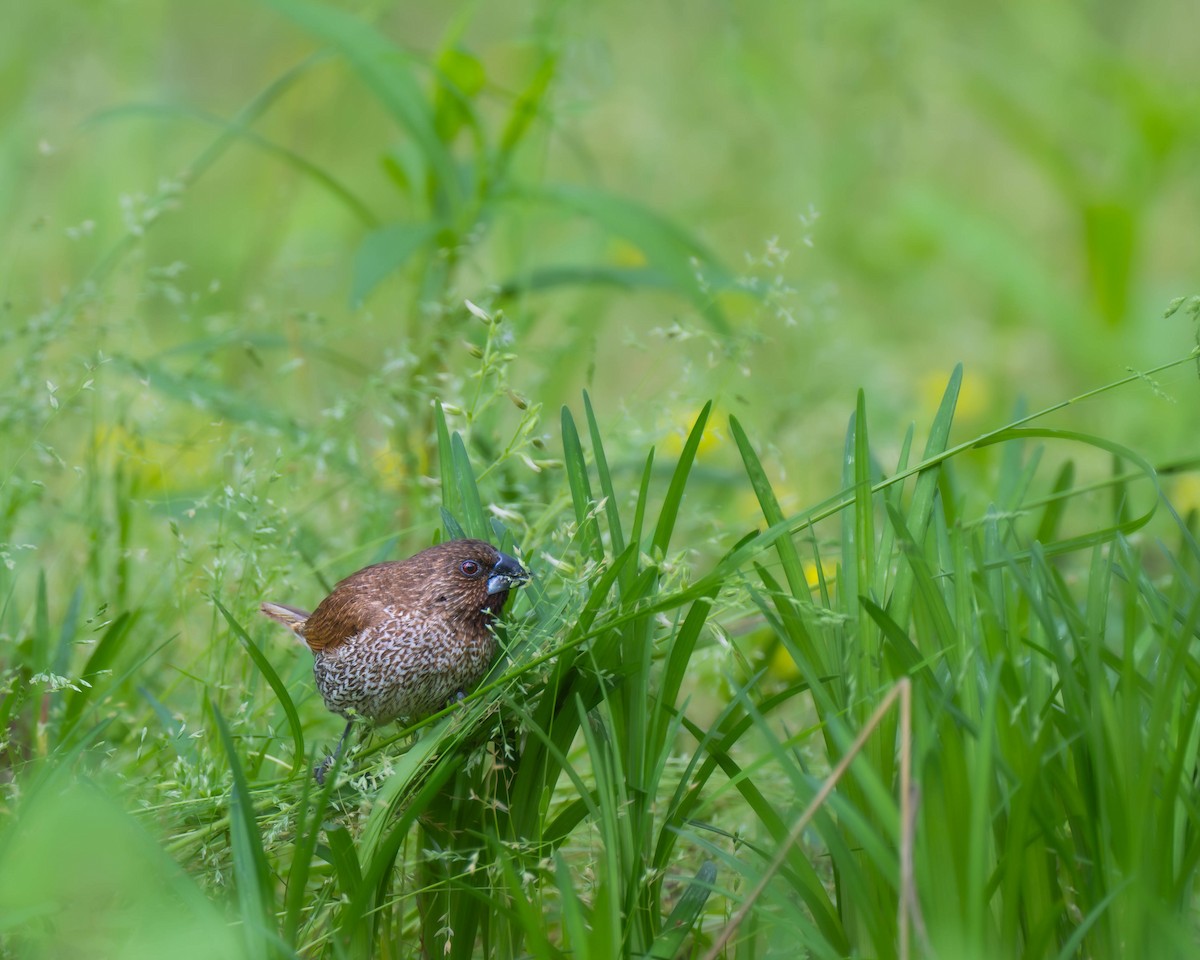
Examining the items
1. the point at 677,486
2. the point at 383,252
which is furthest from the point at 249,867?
the point at 383,252

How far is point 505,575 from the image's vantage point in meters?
2.24

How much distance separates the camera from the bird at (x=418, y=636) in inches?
85.5

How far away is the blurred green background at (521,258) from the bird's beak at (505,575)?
0.21 metres

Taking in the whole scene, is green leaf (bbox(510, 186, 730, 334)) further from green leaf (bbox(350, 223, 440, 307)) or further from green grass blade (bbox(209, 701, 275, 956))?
green grass blade (bbox(209, 701, 275, 956))

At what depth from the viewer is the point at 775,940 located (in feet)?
6.27

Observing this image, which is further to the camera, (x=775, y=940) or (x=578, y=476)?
(x=578, y=476)

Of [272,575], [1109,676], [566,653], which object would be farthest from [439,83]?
[1109,676]

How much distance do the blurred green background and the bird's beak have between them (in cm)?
21

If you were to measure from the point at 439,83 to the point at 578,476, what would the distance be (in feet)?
5.94

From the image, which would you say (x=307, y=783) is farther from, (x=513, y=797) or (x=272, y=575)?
(x=272, y=575)

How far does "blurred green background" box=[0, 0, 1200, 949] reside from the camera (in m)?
3.03

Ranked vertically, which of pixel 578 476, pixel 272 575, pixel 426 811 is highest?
pixel 578 476

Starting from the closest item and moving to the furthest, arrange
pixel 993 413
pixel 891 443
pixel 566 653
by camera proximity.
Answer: pixel 566 653, pixel 891 443, pixel 993 413

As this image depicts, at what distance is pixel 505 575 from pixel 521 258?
197 centimetres
